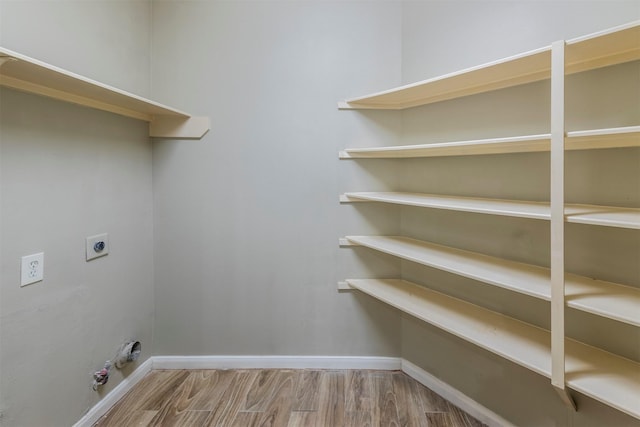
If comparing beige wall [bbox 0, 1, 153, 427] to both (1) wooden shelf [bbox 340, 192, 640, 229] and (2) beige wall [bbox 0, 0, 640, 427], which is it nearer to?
(2) beige wall [bbox 0, 0, 640, 427]

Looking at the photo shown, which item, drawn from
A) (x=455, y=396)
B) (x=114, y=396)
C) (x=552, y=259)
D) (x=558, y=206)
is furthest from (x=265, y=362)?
(x=558, y=206)

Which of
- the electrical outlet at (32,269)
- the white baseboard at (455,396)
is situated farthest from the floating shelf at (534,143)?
the electrical outlet at (32,269)

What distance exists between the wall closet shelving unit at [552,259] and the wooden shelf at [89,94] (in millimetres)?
1195

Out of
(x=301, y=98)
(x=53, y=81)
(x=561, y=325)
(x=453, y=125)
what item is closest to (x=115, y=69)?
(x=53, y=81)

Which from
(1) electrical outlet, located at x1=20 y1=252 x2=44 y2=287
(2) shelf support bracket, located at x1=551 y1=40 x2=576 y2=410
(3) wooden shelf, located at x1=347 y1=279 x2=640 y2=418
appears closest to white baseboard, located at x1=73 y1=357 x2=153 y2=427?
(1) electrical outlet, located at x1=20 y1=252 x2=44 y2=287

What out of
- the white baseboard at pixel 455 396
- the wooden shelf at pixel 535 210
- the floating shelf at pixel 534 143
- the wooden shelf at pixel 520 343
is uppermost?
the floating shelf at pixel 534 143

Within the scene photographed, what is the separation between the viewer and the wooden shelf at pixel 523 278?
1.04m

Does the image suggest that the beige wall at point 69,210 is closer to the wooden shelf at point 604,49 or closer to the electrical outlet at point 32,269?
the electrical outlet at point 32,269

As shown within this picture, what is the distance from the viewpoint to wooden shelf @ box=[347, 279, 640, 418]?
3.45 feet

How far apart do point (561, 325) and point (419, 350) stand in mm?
1067

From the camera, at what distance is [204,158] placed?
207 cm

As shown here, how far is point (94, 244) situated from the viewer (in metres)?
1.61

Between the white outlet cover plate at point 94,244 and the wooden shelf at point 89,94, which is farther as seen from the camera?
the white outlet cover plate at point 94,244

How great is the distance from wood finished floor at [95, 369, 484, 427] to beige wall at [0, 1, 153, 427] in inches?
10.3
